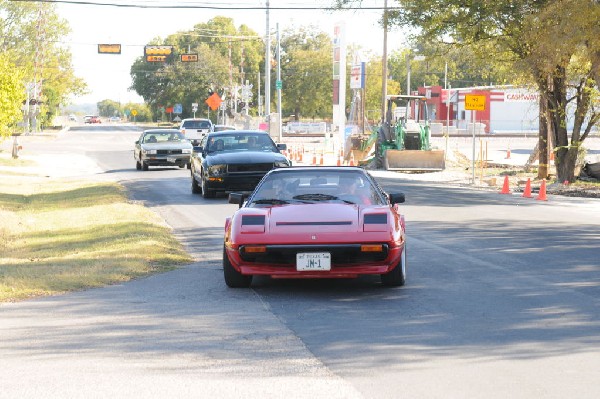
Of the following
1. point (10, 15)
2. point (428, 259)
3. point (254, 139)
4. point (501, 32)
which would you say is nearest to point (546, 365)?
point (428, 259)

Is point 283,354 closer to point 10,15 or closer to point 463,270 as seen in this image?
point 463,270

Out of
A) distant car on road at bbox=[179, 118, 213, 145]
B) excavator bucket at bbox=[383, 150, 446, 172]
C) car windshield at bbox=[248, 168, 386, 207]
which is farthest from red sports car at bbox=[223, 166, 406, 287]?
distant car on road at bbox=[179, 118, 213, 145]

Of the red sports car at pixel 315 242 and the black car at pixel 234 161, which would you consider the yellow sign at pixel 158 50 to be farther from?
the red sports car at pixel 315 242

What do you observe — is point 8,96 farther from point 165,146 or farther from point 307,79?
point 307,79

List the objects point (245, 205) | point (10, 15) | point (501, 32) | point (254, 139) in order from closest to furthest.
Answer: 1. point (245, 205)
2. point (254, 139)
3. point (501, 32)
4. point (10, 15)

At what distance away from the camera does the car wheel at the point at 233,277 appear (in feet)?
36.7

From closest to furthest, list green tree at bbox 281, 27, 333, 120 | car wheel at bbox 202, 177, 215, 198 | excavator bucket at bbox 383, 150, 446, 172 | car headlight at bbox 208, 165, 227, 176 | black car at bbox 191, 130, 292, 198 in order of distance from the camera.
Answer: black car at bbox 191, 130, 292, 198
car headlight at bbox 208, 165, 227, 176
car wheel at bbox 202, 177, 215, 198
excavator bucket at bbox 383, 150, 446, 172
green tree at bbox 281, 27, 333, 120

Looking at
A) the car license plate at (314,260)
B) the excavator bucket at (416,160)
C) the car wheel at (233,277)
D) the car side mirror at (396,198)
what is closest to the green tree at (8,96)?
the excavator bucket at (416,160)

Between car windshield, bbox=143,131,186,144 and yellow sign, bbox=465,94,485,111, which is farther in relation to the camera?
car windshield, bbox=143,131,186,144

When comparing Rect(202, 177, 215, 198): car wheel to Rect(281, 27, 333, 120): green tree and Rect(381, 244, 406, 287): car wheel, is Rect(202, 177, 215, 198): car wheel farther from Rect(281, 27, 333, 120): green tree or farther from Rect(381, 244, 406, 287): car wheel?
Rect(281, 27, 333, 120): green tree

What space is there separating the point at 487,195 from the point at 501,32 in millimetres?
7488

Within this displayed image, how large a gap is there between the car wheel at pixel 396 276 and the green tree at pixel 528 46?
55.3 feet

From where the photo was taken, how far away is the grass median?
39.7ft

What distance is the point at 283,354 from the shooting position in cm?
796
